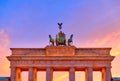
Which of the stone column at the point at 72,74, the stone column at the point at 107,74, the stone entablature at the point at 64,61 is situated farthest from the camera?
the stone column at the point at 72,74

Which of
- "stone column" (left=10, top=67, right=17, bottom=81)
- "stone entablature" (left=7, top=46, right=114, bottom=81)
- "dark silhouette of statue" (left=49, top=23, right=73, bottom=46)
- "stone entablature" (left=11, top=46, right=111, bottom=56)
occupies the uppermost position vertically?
"dark silhouette of statue" (left=49, top=23, right=73, bottom=46)

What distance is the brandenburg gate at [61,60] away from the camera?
74.6 m

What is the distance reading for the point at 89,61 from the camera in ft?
246

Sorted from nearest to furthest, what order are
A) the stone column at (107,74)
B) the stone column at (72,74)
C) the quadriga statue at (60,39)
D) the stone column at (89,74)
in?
the stone column at (107,74) < the stone column at (89,74) < the stone column at (72,74) < the quadriga statue at (60,39)

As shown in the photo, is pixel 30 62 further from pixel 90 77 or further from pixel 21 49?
pixel 90 77

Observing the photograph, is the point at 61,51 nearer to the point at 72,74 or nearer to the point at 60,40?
the point at 60,40

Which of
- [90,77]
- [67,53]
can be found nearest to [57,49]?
[67,53]

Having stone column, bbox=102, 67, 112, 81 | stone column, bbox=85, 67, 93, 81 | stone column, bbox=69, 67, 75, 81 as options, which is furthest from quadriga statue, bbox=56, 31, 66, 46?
stone column, bbox=102, 67, 112, 81

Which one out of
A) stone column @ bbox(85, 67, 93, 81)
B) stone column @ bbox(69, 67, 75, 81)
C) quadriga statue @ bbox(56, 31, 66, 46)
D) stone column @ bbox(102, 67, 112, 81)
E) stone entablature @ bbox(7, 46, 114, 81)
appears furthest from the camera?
quadriga statue @ bbox(56, 31, 66, 46)

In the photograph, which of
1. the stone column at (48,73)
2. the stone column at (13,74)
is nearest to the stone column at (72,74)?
the stone column at (48,73)

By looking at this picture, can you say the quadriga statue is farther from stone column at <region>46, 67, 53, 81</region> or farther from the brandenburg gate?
stone column at <region>46, 67, 53, 81</region>

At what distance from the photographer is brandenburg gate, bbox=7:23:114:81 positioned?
74.6 m

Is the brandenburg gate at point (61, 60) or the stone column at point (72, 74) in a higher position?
the brandenburg gate at point (61, 60)

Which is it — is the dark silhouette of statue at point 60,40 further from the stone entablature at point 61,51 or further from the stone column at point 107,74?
the stone column at point 107,74
